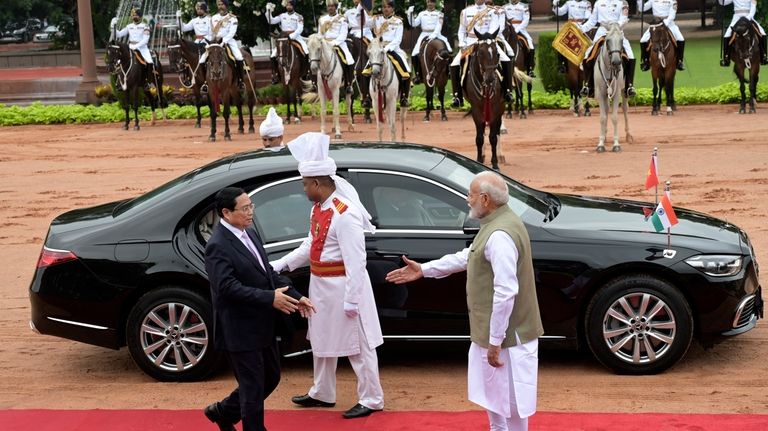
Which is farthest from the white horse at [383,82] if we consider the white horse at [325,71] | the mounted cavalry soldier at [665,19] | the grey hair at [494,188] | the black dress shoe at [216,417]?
the grey hair at [494,188]

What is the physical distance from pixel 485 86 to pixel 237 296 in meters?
13.8

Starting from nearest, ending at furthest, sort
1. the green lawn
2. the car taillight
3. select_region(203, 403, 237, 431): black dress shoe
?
select_region(203, 403, 237, 431): black dress shoe, the car taillight, the green lawn

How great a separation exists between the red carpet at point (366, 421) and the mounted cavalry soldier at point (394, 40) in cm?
1720

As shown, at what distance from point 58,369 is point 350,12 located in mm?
22474

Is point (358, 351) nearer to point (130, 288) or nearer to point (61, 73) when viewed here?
point (130, 288)

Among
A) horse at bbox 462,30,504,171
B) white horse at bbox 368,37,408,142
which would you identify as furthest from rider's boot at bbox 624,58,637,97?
white horse at bbox 368,37,408,142

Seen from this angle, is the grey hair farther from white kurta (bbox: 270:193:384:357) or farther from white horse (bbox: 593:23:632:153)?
white horse (bbox: 593:23:632:153)

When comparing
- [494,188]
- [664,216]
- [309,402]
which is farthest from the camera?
[664,216]

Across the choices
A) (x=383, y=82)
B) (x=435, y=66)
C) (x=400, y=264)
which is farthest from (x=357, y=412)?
(x=435, y=66)

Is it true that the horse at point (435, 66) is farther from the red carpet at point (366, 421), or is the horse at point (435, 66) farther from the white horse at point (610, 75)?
the red carpet at point (366, 421)

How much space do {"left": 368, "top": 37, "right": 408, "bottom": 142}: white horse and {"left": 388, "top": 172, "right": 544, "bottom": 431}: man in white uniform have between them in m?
16.8

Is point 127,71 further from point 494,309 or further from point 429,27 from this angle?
point 494,309

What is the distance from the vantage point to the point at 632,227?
28.5ft

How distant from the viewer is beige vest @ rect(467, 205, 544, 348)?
21.1 ft
